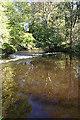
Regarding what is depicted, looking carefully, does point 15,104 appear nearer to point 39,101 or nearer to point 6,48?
point 39,101

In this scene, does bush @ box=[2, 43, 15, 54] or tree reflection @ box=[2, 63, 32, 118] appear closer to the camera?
tree reflection @ box=[2, 63, 32, 118]

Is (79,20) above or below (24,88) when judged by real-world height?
above

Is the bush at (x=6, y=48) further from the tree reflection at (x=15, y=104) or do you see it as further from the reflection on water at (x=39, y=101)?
the tree reflection at (x=15, y=104)

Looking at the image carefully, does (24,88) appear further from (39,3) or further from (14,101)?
(39,3)

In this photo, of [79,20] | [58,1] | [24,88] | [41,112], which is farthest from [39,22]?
[41,112]

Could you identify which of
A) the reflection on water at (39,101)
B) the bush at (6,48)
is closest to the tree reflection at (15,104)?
the reflection on water at (39,101)

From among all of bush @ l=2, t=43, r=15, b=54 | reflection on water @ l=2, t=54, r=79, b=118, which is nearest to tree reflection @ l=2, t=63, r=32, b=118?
reflection on water @ l=2, t=54, r=79, b=118

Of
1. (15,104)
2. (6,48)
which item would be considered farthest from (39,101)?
(6,48)

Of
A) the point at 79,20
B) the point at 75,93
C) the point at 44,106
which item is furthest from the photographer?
the point at 79,20

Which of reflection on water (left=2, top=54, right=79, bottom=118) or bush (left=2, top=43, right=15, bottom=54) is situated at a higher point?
bush (left=2, top=43, right=15, bottom=54)

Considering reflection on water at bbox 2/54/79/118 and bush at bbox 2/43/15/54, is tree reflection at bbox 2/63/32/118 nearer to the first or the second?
reflection on water at bbox 2/54/79/118

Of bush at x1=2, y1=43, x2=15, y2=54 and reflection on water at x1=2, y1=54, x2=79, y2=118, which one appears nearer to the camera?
reflection on water at x1=2, y1=54, x2=79, y2=118

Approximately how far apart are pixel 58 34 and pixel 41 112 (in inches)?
532

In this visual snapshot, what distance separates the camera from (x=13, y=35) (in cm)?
854
